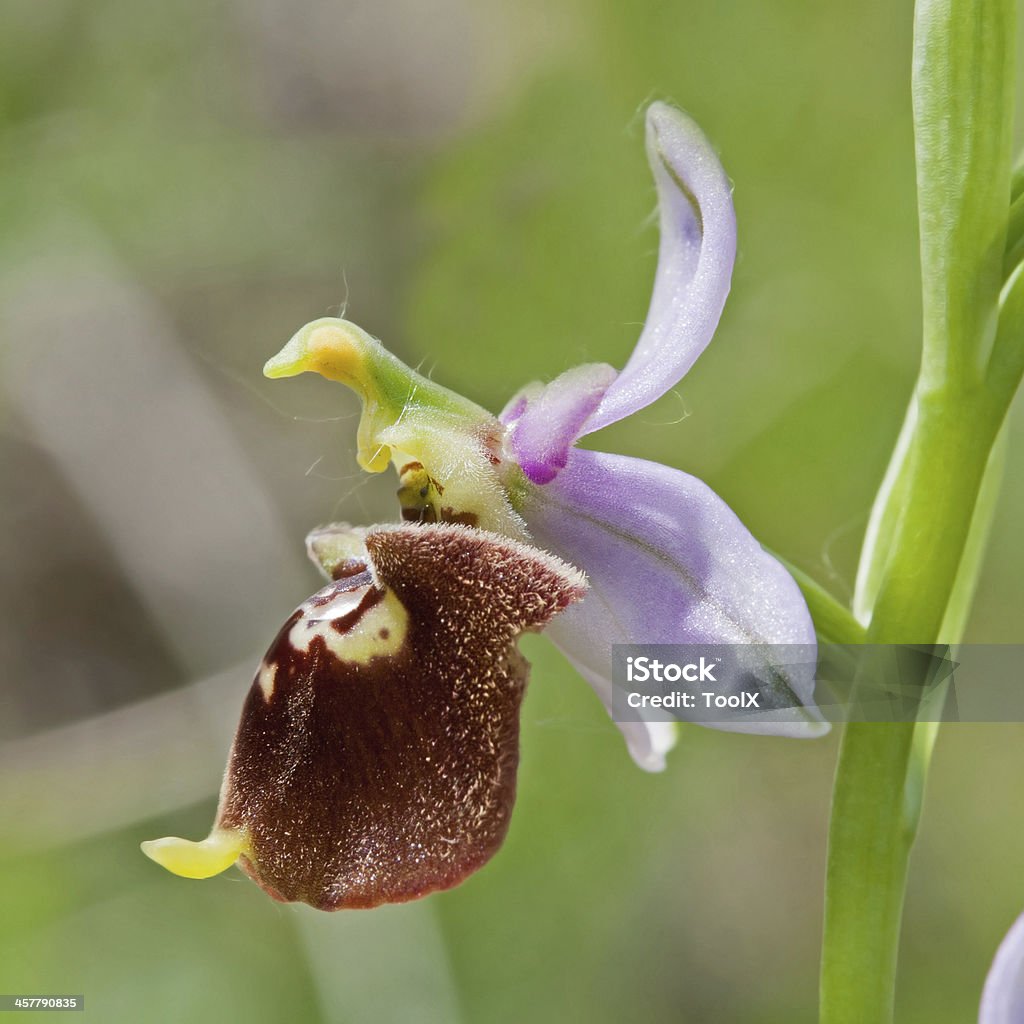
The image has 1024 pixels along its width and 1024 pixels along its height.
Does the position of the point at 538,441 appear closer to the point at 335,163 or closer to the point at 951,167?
the point at 951,167

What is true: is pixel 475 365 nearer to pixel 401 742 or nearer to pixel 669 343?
pixel 669 343

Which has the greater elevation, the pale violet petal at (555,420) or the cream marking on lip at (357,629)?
the pale violet petal at (555,420)

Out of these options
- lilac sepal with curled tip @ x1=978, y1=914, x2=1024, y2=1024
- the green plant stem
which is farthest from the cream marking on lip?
lilac sepal with curled tip @ x1=978, y1=914, x2=1024, y2=1024

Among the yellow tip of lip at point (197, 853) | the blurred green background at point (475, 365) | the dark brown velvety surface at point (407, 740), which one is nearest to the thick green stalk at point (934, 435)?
the dark brown velvety surface at point (407, 740)

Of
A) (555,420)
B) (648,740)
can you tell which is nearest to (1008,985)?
(648,740)

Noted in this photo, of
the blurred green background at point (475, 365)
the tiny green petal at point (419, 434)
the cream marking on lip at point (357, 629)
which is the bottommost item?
the blurred green background at point (475, 365)

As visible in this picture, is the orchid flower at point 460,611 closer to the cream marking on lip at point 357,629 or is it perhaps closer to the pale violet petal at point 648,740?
the cream marking on lip at point 357,629

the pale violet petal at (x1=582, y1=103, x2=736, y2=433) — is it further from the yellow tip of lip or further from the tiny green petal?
the yellow tip of lip
